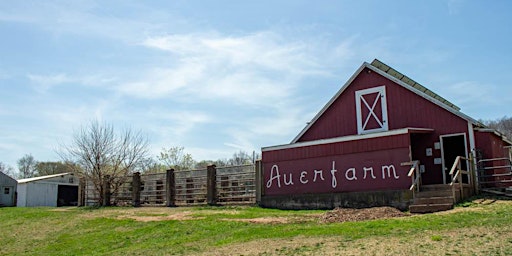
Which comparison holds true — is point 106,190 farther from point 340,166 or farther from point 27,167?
point 27,167

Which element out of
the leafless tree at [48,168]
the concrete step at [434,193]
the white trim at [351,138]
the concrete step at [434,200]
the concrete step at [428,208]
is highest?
the leafless tree at [48,168]

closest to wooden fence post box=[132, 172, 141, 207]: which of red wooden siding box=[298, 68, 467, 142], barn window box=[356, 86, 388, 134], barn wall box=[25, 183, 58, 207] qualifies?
red wooden siding box=[298, 68, 467, 142]

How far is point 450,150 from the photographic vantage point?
1989 cm

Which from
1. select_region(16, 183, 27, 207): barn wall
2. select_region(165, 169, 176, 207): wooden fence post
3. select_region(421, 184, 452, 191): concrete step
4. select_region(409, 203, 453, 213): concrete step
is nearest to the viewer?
select_region(409, 203, 453, 213): concrete step

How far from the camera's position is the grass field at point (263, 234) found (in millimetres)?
9672

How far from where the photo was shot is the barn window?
70.6 feet

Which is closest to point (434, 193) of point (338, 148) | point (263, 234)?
point (338, 148)

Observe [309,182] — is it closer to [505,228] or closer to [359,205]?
[359,205]

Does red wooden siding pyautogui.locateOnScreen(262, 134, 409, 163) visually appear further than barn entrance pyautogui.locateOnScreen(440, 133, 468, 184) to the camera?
No

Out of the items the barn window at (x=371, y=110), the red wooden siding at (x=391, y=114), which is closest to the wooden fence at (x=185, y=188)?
the red wooden siding at (x=391, y=114)

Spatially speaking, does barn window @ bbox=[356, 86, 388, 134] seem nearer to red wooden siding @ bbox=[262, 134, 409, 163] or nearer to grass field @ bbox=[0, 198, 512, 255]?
red wooden siding @ bbox=[262, 134, 409, 163]

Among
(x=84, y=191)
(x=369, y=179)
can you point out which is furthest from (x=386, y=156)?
(x=84, y=191)

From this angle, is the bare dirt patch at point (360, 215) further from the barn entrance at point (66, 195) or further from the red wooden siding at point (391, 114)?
the barn entrance at point (66, 195)

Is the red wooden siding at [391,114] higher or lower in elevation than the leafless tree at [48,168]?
lower
